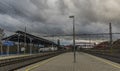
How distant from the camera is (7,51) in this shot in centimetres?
7006

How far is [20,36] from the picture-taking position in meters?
89.6

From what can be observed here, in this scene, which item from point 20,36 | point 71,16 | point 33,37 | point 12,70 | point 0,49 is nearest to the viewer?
point 12,70

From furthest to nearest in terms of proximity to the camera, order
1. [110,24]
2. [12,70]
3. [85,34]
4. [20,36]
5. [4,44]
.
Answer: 1. [85,34]
2. [20,36]
3. [110,24]
4. [4,44]
5. [12,70]

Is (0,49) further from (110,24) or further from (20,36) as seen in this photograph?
(110,24)

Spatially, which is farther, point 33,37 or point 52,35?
point 52,35

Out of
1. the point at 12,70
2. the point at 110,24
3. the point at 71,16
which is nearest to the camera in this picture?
the point at 12,70

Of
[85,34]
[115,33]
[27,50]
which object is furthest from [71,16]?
[85,34]

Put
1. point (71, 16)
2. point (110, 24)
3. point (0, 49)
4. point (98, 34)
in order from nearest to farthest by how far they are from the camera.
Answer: point (71, 16) < point (0, 49) < point (110, 24) < point (98, 34)

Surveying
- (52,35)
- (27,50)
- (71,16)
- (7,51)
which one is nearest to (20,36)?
(27,50)

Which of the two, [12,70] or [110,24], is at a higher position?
[110,24]

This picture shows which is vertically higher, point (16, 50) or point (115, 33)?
point (115, 33)

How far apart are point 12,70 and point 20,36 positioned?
70400mm

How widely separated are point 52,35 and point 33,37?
79.7 ft

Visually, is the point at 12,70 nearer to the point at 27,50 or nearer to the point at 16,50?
the point at 16,50
